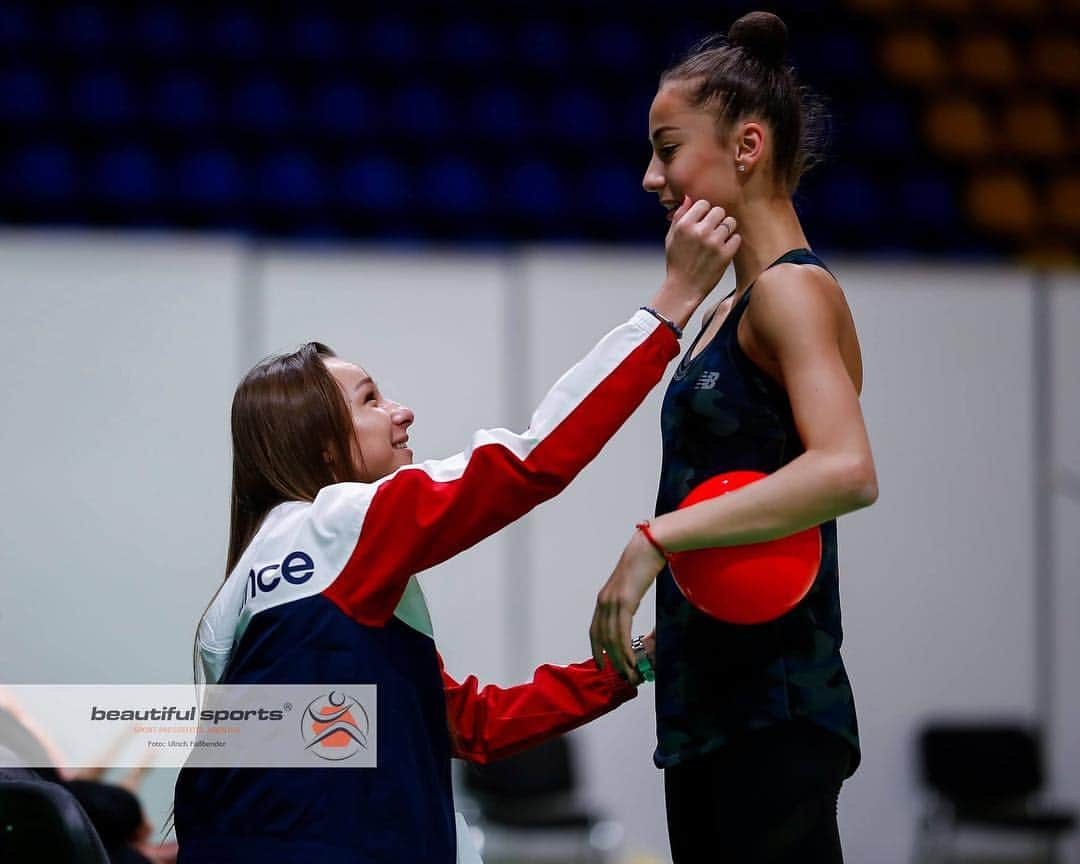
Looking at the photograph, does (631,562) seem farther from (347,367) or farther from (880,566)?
(880,566)

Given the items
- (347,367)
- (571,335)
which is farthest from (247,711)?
(571,335)

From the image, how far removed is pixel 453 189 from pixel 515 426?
1249mm

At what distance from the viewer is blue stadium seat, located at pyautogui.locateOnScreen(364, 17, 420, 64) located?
5402mm

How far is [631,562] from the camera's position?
4.58 ft

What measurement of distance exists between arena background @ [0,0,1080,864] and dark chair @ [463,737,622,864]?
0.10 metres

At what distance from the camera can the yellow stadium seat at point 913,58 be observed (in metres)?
6.02

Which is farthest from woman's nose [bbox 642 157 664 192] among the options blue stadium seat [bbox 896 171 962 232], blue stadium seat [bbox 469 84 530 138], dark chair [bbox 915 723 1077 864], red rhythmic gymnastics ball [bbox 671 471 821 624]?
blue stadium seat [bbox 896 171 962 232]

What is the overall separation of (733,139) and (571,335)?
2.78 metres

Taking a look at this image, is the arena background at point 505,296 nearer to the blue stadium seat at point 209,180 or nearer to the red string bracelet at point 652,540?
the blue stadium seat at point 209,180

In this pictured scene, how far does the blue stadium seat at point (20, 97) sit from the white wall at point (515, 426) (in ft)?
4.63

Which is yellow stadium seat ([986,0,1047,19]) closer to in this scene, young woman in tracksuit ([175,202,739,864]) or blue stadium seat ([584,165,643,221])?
blue stadium seat ([584,165,643,221])

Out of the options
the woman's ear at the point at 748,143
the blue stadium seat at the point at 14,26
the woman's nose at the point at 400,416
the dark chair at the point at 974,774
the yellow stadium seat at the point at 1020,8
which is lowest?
the dark chair at the point at 974,774

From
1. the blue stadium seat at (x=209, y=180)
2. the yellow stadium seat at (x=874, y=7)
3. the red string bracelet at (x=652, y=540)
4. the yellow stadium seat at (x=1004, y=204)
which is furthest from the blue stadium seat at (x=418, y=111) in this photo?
the red string bracelet at (x=652, y=540)

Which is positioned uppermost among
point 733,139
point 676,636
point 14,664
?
point 733,139
